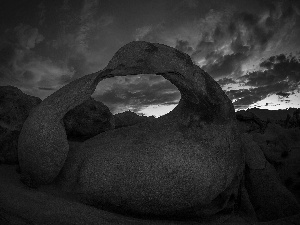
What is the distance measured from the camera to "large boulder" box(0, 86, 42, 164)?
3.62m

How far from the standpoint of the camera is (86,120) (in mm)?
4570

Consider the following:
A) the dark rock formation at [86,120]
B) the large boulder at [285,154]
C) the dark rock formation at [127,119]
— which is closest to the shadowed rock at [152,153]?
the dark rock formation at [86,120]

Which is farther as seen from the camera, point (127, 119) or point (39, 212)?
point (127, 119)

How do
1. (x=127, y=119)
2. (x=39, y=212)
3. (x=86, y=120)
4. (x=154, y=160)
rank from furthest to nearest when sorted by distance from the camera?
(x=127, y=119)
(x=86, y=120)
(x=154, y=160)
(x=39, y=212)

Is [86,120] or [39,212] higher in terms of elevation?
[86,120]

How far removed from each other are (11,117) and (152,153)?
261 centimetres

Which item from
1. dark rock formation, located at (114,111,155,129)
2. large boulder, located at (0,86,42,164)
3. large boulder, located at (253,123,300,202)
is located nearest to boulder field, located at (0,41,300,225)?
large boulder, located at (0,86,42,164)

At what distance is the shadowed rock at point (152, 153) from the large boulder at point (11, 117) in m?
0.59

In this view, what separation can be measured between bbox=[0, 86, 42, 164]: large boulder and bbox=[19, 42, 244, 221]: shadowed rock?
1.95ft

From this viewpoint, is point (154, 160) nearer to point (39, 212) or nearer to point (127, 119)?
point (39, 212)

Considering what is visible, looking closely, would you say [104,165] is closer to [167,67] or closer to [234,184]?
[167,67]

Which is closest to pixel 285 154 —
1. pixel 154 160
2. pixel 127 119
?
pixel 154 160

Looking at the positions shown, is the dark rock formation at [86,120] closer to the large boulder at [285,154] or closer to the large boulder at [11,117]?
the large boulder at [11,117]

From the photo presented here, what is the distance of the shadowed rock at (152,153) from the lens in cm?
304
